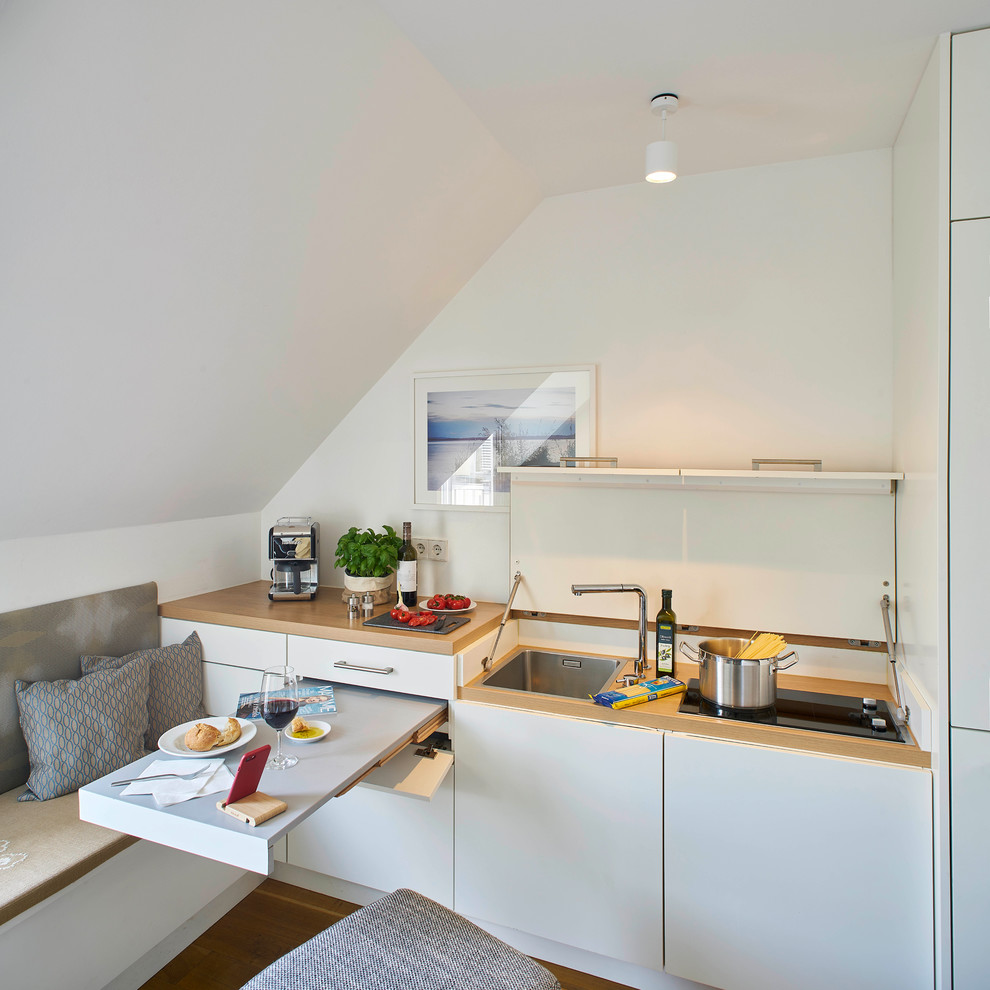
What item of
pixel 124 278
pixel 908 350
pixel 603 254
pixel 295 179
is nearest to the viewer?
pixel 124 278

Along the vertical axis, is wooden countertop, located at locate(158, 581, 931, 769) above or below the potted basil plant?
below

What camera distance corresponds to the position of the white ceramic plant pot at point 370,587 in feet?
8.72

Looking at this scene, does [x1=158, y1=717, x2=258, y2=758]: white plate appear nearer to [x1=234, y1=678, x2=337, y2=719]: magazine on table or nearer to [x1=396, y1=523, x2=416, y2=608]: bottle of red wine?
[x1=234, y1=678, x2=337, y2=719]: magazine on table

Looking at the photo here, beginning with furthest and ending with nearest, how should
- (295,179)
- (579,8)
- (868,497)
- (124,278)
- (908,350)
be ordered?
1. (868,497)
2. (908,350)
3. (295,179)
4. (124,278)
5. (579,8)

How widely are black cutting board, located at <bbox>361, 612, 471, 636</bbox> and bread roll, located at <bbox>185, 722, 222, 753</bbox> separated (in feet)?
2.36

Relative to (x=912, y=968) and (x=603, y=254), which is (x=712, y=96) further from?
(x=912, y=968)

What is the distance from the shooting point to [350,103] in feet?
5.50

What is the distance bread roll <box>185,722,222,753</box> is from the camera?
1592 millimetres

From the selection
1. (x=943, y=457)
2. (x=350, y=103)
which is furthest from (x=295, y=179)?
(x=943, y=457)

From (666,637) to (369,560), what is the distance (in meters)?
1.14

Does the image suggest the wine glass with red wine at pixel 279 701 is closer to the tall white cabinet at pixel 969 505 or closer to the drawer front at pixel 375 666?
the drawer front at pixel 375 666

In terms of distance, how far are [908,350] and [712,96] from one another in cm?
89

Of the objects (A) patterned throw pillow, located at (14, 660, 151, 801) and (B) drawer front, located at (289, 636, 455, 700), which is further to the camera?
(B) drawer front, located at (289, 636, 455, 700)

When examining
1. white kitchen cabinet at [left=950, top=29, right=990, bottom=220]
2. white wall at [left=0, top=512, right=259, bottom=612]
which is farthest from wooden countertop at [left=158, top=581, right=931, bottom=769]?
white kitchen cabinet at [left=950, top=29, right=990, bottom=220]
